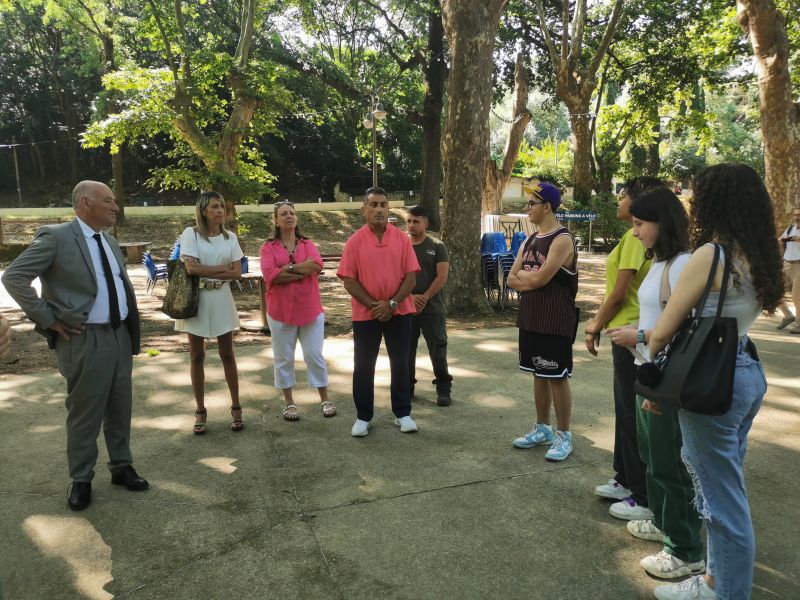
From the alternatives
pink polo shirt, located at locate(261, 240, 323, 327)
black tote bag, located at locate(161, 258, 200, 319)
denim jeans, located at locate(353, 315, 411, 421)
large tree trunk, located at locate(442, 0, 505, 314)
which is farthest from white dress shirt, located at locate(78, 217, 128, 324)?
large tree trunk, located at locate(442, 0, 505, 314)

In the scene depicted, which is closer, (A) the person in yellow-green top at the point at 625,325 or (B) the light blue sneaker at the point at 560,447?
(A) the person in yellow-green top at the point at 625,325

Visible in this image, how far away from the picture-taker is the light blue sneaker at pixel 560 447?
13.4 feet

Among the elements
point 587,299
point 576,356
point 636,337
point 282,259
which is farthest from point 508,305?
point 636,337

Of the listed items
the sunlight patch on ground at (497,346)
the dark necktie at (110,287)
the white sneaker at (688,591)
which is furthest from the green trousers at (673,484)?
the sunlight patch on ground at (497,346)

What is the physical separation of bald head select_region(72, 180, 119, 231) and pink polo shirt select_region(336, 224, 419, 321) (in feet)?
5.25

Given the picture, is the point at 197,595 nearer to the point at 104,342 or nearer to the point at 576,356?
the point at 104,342

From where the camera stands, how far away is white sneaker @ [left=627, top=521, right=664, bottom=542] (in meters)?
3.12

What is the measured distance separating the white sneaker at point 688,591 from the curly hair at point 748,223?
118 centimetres

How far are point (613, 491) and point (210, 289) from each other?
3.11m

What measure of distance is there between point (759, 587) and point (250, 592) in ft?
7.18

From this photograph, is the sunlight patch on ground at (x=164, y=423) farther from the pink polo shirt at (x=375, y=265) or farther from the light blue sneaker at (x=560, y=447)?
the light blue sneaker at (x=560, y=447)

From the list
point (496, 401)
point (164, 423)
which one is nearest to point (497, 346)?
point (496, 401)

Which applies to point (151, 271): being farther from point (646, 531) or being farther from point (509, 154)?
point (646, 531)

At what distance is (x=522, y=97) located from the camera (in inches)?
696
